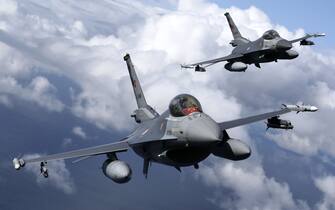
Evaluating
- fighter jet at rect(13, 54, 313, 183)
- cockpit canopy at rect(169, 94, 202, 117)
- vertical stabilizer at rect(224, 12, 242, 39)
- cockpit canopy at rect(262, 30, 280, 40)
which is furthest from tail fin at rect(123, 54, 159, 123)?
vertical stabilizer at rect(224, 12, 242, 39)

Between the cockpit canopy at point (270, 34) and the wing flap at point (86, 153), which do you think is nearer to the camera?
the wing flap at point (86, 153)

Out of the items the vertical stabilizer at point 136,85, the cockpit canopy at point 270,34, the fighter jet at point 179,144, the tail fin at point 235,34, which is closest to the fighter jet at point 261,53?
the cockpit canopy at point 270,34

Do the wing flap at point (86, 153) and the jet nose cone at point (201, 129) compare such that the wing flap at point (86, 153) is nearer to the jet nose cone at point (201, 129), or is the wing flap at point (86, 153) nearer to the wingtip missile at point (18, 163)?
the wingtip missile at point (18, 163)

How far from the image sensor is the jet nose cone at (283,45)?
165 ft

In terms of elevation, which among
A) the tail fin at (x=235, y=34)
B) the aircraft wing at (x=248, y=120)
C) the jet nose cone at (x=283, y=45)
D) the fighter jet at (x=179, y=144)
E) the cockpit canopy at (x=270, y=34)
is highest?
the tail fin at (x=235, y=34)

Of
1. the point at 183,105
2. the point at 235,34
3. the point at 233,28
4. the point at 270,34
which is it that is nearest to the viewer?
the point at 183,105

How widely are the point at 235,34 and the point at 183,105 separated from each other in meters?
48.2

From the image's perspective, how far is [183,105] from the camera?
23.5 meters

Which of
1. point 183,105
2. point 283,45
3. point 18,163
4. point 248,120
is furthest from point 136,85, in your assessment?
point 283,45

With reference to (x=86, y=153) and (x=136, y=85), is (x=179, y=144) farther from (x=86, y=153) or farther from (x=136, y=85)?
(x=136, y=85)

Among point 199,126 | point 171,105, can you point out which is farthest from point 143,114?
point 199,126

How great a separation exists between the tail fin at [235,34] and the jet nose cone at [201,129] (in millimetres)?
44039

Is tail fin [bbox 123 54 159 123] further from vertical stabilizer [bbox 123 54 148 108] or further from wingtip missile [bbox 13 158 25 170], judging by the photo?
wingtip missile [bbox 13 158 25 170]

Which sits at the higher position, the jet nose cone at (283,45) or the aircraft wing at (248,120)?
the jet nose cone at (283,45)
